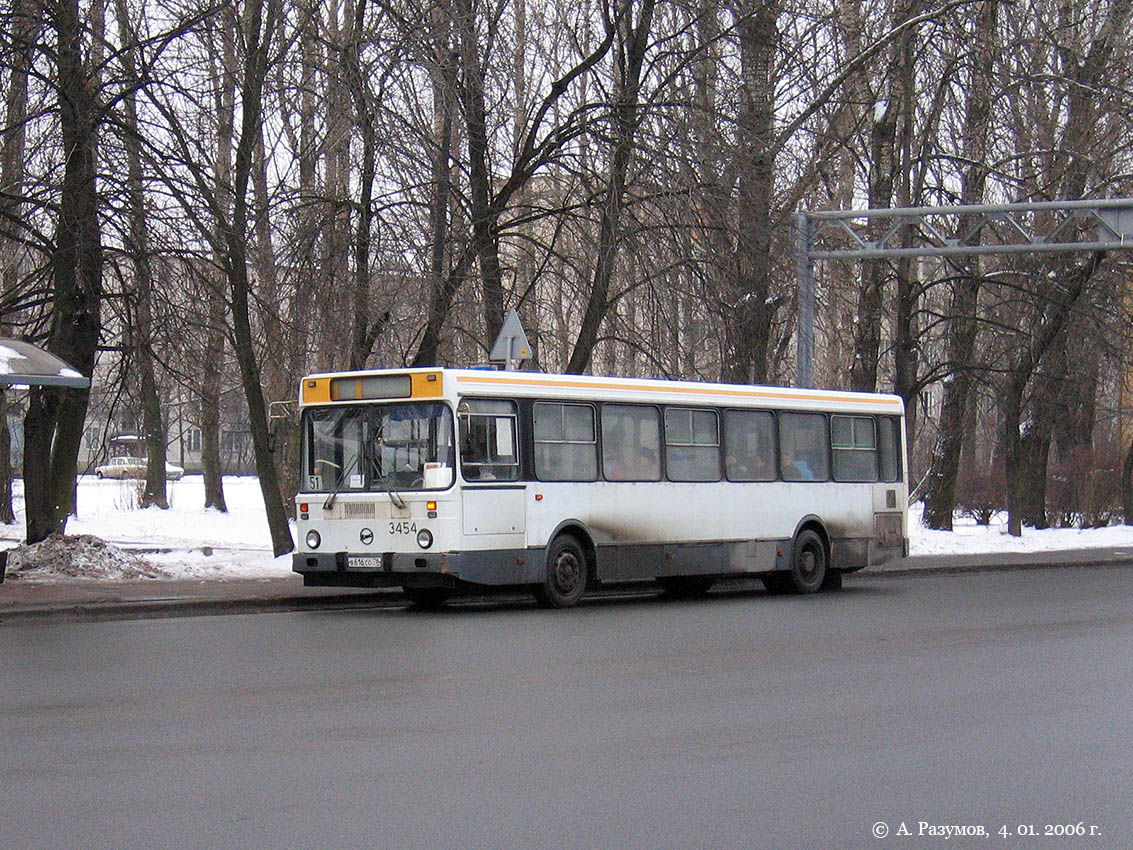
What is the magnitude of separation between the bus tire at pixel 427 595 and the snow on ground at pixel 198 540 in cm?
338

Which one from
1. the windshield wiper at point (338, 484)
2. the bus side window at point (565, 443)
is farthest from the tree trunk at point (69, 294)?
the bus side window at point (565, 443)

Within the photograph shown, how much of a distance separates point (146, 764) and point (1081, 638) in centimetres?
982

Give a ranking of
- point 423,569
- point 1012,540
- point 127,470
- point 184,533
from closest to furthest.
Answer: point 423,569, point 184,533, point 1012,540, point 127,470

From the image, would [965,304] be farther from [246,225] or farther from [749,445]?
[246,225]

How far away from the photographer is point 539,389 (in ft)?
61.1

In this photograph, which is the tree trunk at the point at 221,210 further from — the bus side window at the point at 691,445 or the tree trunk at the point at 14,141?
the bus side window at the point at 691,445

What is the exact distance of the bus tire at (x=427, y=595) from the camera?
18844 mm

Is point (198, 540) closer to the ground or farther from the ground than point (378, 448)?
closer to the ground

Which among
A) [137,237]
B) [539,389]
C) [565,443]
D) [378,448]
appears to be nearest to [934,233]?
[565,443]

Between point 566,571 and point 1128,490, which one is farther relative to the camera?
point 1128,490

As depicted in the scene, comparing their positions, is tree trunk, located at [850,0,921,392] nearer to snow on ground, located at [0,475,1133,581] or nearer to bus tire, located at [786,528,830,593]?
snow on ground, located at [0,475,1133,581]

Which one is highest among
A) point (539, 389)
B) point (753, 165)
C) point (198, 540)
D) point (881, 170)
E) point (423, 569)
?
point (881, 170)

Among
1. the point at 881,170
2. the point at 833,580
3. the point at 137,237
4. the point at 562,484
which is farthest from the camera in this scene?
the point at 881,170

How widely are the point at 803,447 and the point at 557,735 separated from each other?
13795 millimetres
